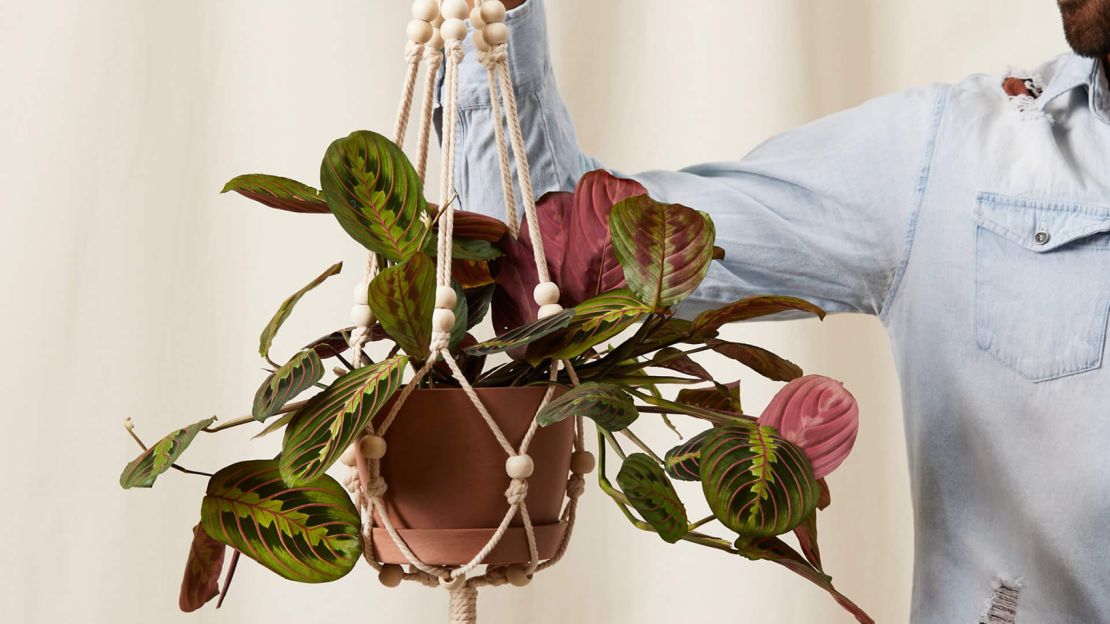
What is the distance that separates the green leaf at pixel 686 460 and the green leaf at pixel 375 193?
0.57 ft

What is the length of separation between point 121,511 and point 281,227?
1.11 ft

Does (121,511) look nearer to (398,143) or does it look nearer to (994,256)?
(398,143)

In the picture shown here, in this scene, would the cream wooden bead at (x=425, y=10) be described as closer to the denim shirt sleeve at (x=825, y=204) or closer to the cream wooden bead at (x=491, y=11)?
the cream wooden bead at (x=491, y=11)

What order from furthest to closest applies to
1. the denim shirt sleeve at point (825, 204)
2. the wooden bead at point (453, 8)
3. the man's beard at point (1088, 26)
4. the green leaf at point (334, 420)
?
the denim shirt sleeve at point (825, 204), the man's beard at point (1088, 26), the wooden bead at point (453, 8), the green leaf at point (334, 420)

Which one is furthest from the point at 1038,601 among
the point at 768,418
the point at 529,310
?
the point at 529,310

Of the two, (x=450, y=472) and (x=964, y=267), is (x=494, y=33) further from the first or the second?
(x=964, y=267)

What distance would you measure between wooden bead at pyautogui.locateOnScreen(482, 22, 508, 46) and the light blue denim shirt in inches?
5.8

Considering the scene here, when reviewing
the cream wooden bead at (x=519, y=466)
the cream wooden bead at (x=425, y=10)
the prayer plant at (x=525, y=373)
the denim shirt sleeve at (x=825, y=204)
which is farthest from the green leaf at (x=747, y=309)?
the denim shirt sleeve at (x=825, y=204)

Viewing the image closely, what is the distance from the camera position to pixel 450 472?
0.49 meters

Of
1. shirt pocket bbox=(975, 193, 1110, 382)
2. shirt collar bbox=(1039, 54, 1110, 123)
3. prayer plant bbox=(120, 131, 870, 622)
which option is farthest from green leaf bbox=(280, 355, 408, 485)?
shirt collar bbox=(1039, 54, 1110, 123)

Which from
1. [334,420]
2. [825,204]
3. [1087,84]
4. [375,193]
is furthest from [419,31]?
[1087,84]

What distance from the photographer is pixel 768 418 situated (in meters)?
0.54

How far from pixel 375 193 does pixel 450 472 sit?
14cm

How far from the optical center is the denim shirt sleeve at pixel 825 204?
2.85 feet
